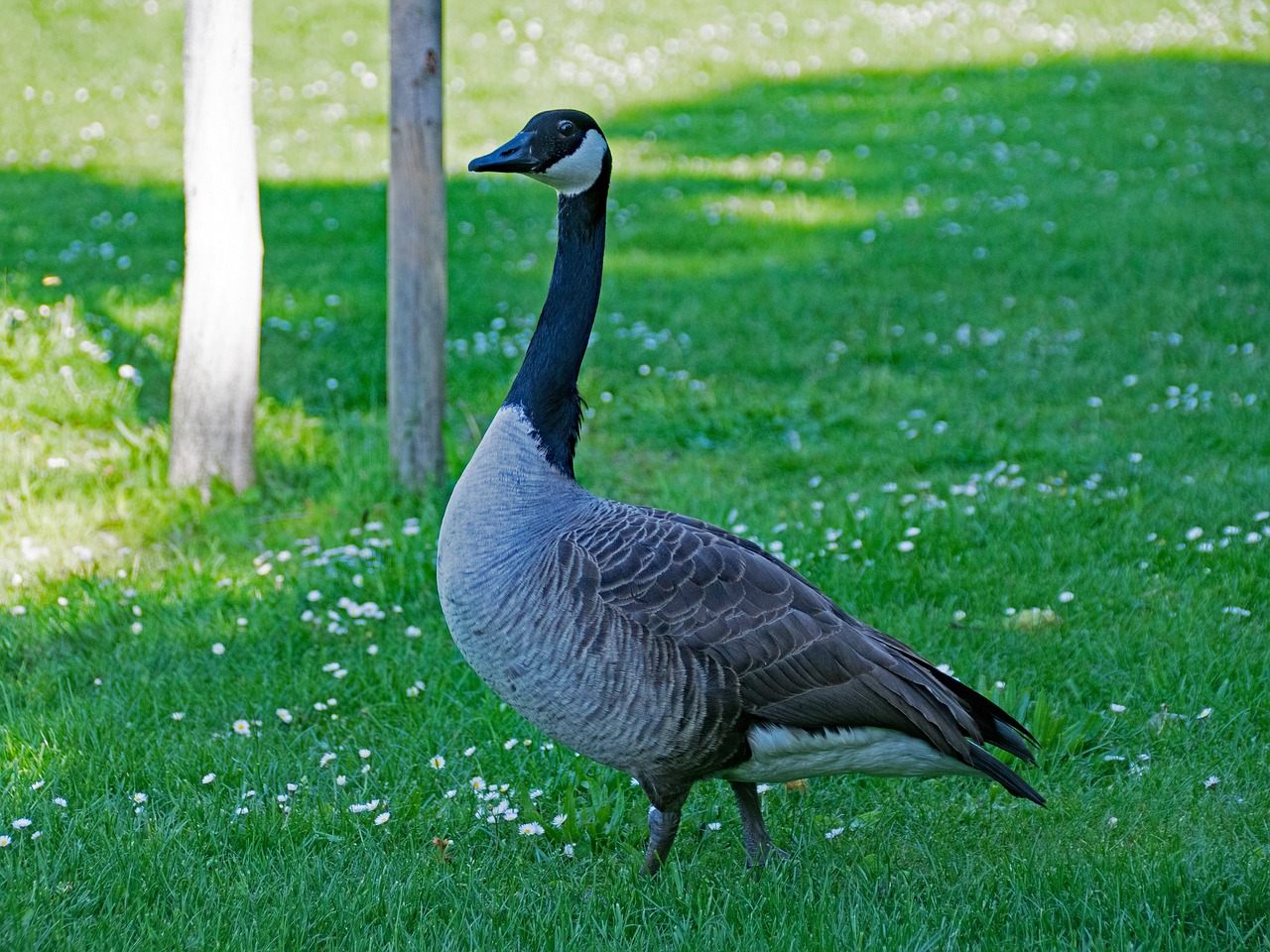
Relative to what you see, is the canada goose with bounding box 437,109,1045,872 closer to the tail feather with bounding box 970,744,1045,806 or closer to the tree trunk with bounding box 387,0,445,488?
the tail feather with bounding box 970,744,1045,806

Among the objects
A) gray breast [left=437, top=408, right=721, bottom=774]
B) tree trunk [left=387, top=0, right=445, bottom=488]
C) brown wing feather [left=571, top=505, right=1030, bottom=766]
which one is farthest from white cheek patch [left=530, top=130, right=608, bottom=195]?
tree trunk [left=387, top=0, right=445, bottom=488]

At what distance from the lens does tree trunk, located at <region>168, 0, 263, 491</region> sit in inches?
249

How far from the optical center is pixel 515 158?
3613mm

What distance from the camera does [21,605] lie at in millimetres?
5383

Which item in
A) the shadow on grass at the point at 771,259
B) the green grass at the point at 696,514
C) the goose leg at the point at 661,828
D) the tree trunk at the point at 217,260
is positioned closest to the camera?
the green grass at the point at 696,514

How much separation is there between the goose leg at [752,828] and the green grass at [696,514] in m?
0.16

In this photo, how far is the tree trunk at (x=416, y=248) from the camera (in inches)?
253

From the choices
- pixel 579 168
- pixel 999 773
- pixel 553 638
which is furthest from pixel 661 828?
pixel 579 168

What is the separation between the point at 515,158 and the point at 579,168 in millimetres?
248

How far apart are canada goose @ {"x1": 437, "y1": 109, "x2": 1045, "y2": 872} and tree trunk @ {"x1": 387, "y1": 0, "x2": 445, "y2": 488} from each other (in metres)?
2.96

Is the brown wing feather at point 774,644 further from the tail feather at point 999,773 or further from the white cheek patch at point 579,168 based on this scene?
the white cheek patch at point 579,168

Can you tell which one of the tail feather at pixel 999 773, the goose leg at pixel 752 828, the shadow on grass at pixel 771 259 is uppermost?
the shadow on grass at pixel 771 259

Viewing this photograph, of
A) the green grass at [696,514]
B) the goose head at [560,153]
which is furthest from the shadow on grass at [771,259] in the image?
the goose head at [560,153]

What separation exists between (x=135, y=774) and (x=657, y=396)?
4.67 m
